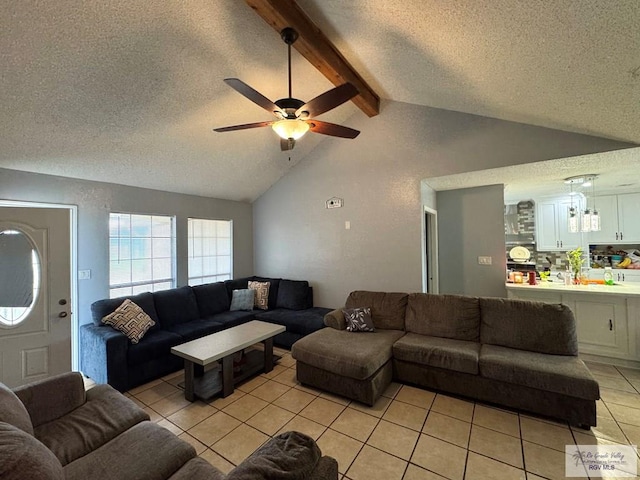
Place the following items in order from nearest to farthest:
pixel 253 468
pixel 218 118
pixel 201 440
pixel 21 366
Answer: pixel 253 468, pixel 201 440, pixel 21 366, pixel 218 118

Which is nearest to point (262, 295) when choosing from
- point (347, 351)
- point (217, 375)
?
point (217, 375)

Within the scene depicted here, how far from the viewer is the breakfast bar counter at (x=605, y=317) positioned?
10.3 ft

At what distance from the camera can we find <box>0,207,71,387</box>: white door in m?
2.63

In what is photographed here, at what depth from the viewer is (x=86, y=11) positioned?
1803 millimetres

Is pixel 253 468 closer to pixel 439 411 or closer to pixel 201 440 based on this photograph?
pixel 201 440

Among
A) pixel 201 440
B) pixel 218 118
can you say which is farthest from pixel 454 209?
pixel 201 440

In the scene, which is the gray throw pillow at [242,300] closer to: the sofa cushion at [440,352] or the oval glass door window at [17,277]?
the oval glass door window at [17,277]

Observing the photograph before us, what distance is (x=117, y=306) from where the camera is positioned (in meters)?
3.32

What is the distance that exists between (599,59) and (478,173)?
177 centimetres

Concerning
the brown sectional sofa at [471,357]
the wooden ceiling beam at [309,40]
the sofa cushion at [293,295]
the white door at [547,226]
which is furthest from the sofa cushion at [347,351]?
the white door at [547,226]

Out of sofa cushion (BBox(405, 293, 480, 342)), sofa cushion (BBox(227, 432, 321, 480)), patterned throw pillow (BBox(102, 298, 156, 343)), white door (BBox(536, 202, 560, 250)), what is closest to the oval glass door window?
patterned throw pillow (BBox(102, 298, 156, 343))

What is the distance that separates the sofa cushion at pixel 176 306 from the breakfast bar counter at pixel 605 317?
465 centimetres

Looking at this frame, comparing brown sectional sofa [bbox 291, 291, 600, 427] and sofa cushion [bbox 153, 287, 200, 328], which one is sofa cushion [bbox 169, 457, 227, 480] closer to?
brown sectional sofa [bbox 291, 291, 600, 427]

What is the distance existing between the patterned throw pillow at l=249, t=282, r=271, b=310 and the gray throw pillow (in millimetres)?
85
